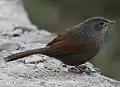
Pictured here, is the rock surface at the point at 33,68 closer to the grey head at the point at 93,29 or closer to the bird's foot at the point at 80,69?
the bird's foot at the point at 80,69

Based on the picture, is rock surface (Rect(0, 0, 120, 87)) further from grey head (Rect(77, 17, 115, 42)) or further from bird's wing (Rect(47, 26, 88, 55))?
grey head (Rect(77, 17, 115, 42))

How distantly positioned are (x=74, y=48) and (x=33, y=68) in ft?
1.73

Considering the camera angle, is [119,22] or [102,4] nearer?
[119,22]

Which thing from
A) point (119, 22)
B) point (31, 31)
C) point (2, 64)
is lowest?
point (2, 64)

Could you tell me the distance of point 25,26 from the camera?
25.1 ft

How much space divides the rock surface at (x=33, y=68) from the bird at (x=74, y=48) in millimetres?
161

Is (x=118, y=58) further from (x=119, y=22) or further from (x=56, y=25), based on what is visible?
(x=56, y=25)

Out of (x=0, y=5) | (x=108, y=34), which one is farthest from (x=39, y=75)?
(x=108, y=34)

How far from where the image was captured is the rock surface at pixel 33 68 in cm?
504

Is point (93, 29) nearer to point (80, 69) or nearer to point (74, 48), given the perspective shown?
point (74, 48)

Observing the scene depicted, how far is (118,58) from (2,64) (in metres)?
4.59

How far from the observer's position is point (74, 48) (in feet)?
18.2

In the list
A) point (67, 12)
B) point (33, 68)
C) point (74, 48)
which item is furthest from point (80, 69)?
point (67, 12)

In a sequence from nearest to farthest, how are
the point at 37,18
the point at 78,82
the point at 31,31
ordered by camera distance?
the point at 78,82 < the point at 31,31 < the point at 37,18
